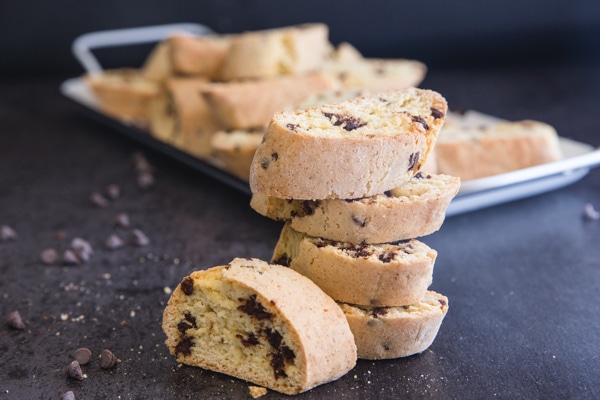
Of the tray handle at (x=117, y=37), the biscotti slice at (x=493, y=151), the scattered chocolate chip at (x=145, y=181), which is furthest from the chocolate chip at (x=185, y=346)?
the tray handle at (x=117, y=37)

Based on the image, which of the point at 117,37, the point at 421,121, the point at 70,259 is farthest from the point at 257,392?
the point at 117,37

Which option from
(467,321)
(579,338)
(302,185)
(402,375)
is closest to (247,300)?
(302,185)

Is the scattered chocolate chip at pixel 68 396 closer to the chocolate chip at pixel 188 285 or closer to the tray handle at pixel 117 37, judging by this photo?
the chocolate chip at pixel 188 285

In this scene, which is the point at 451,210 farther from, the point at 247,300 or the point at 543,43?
the point at 543,43

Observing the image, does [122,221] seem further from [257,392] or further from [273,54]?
[257,392]

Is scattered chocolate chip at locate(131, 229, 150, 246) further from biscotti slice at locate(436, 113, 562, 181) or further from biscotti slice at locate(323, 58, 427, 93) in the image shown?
biscotti slice at locate(323, 58, 427, 93)

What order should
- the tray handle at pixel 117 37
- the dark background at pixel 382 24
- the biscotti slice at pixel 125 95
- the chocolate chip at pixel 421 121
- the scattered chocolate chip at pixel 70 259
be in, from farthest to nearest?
the dark background at pixel 382 24, the tray handle at pixel 117 37, the biscotti slice at pixel 125 95, the scattered chocolate chip at pixel 70 259, the chocolate chip at pixel 421 121

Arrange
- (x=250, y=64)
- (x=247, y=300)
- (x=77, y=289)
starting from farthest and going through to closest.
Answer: (x=250, y=64) → (x=77, y=289) → (x=247, y=300)
